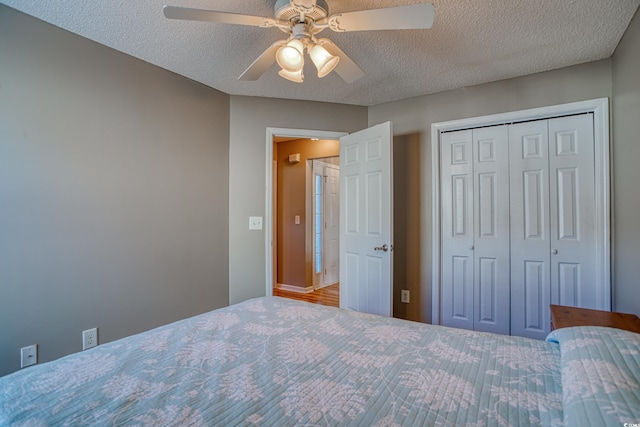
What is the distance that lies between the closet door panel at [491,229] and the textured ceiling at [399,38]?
55cm

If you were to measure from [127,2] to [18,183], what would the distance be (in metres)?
1.14

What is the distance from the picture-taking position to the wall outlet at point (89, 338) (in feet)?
6.49

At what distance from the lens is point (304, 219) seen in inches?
183

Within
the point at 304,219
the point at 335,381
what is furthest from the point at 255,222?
the point at 335,381

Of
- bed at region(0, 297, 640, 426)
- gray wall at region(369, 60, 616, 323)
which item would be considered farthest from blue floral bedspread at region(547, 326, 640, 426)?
gray wall at region(369, 60, 616, 323)

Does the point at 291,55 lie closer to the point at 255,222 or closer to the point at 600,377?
the point at 600,377

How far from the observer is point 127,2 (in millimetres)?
1632

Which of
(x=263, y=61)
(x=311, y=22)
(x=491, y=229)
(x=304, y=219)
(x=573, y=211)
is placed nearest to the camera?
(x=311, y=22)

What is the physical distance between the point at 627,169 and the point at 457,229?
1.16m

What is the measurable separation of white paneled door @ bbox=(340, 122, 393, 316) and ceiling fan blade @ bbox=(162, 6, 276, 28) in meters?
1.51

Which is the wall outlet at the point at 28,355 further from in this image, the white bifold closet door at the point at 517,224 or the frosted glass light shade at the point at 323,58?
the white bifold closet door at the point at 517,224

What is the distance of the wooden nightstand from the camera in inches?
57.7

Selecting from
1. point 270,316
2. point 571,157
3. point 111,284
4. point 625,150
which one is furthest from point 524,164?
point 111,284

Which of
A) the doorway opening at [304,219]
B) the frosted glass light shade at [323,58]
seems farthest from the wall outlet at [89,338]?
the doorway opening at [304,219]
